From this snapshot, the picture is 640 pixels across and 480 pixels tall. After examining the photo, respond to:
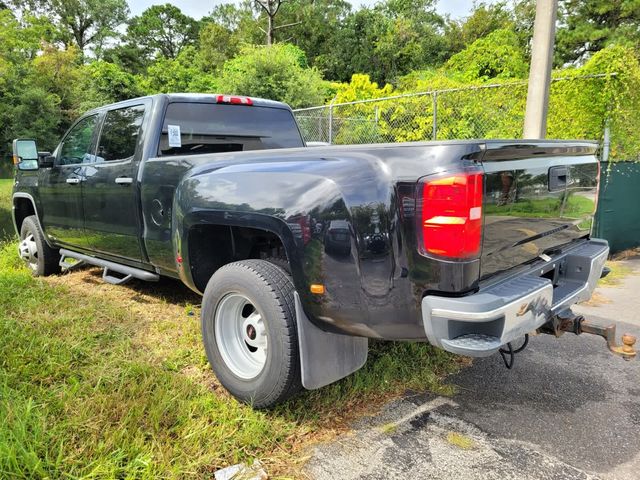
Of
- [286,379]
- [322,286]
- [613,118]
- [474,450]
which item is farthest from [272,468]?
[613,118]

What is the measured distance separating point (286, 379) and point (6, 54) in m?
27.5

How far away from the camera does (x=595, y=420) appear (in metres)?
2.92

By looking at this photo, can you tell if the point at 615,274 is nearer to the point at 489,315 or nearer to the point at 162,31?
the point at 489,315

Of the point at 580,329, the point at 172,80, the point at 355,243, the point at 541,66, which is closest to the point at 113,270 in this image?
the point at 355,243

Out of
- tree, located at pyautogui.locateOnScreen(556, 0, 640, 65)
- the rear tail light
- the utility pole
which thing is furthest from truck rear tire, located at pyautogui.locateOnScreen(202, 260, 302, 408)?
tree, located at pyautogui.locateOnScreen(556, 0, 640, 65)

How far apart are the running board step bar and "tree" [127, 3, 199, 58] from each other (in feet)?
158

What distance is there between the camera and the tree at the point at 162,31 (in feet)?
159

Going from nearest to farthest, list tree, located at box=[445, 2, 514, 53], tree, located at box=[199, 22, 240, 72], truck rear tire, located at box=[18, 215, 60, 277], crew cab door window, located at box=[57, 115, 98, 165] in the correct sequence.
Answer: crew cab door window, located at box=[57, 115, 98, 165]
truck rear tire, located at box=[18, 215, 60, 277]
tree, located at box=[445, 2, 514, 53]
tree, located at box=[199, 22, 240, 72]

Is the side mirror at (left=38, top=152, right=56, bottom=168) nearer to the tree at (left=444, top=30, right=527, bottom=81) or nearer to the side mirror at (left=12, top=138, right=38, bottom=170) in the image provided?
the side mirror at (left=12, top=138, right=38, bottom=170)

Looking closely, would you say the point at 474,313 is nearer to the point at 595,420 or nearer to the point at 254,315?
the point at 254,315

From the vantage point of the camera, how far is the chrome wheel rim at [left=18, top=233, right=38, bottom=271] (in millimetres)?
5809

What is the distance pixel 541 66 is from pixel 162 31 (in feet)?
171

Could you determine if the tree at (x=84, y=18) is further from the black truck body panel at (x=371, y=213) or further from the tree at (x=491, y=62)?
the black truck body panel at (x=371, y=213)

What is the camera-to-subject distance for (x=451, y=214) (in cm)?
208
